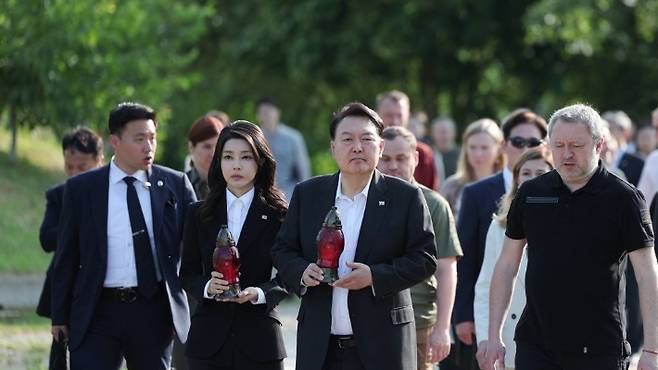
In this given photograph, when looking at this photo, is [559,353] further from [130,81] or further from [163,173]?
[130,81]

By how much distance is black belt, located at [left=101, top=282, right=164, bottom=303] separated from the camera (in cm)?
855

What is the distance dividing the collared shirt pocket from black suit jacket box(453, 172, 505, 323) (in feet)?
Result: 7.60

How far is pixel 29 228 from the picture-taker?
19.6 metres

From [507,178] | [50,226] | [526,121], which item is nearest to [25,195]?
[50,226]

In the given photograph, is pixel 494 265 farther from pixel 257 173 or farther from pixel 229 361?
pixel 229 361

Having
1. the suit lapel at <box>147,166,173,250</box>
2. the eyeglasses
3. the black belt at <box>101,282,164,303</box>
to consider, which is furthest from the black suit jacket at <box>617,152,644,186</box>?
the black belt at <box>101,282,164,303</box>

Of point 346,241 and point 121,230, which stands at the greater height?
point 121,230

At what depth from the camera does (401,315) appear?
7430mm

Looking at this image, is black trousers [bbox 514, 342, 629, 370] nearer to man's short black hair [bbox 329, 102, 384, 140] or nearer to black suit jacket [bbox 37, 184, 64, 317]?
man's short black hair [bbox 329, 102, 384, 140]

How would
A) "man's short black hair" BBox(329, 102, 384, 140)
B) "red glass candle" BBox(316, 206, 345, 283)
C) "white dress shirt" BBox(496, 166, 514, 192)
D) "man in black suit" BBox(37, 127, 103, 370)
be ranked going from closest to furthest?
"red glass candle" BBox(316, 206, 345, 283)
"man's short black hair" BBox(329, 102, 384, 140)
"white dress shirt" BBox(496, 166, 514, 192)
"man in black suit" BBox(37, 127, 103, 370)

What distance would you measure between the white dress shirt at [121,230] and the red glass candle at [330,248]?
186cm

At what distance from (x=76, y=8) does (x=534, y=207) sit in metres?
12.7

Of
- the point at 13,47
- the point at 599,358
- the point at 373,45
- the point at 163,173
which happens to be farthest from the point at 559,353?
the point at 373,45

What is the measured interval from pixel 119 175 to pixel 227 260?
1447 mm
